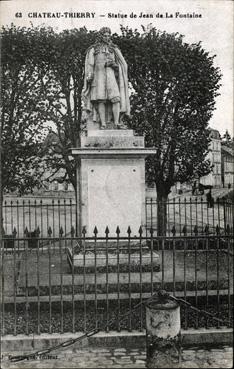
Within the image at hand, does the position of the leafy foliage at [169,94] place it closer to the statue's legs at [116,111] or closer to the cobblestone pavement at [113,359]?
the statue's legs at [116,111]

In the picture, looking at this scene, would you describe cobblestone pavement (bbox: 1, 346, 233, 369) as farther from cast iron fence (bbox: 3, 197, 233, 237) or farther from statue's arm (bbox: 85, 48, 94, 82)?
statue's arm (bbox: 85, 48, 94, 82)

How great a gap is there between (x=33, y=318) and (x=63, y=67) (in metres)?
9.81

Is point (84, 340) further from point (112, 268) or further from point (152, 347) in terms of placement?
point (112, 268)

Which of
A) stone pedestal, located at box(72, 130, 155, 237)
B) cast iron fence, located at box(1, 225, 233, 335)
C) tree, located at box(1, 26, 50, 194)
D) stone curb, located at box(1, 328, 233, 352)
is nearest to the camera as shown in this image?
stone curb, located at box(1, 328, 233, 352)

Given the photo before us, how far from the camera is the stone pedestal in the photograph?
8.30 m

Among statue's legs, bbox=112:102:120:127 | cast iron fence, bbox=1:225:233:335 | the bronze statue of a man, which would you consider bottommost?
cast iron fence, bbox=1:225:233:335

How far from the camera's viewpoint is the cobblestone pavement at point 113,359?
5.29 metres

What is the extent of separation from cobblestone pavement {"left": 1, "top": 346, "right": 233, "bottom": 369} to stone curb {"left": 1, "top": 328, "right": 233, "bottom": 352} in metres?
0.09

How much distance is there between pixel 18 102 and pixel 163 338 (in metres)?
10.4

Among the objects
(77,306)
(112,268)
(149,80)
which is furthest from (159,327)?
(149,80)

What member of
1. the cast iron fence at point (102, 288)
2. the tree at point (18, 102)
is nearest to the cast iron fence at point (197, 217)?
the cast iron fence at point (102, 288)

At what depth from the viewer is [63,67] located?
581 inches

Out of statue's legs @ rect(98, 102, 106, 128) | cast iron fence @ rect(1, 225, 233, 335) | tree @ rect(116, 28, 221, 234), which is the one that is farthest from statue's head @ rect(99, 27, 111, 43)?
tree @ rect(116, 28, 221, 234)

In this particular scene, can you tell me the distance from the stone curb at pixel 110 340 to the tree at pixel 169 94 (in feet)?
27.4
